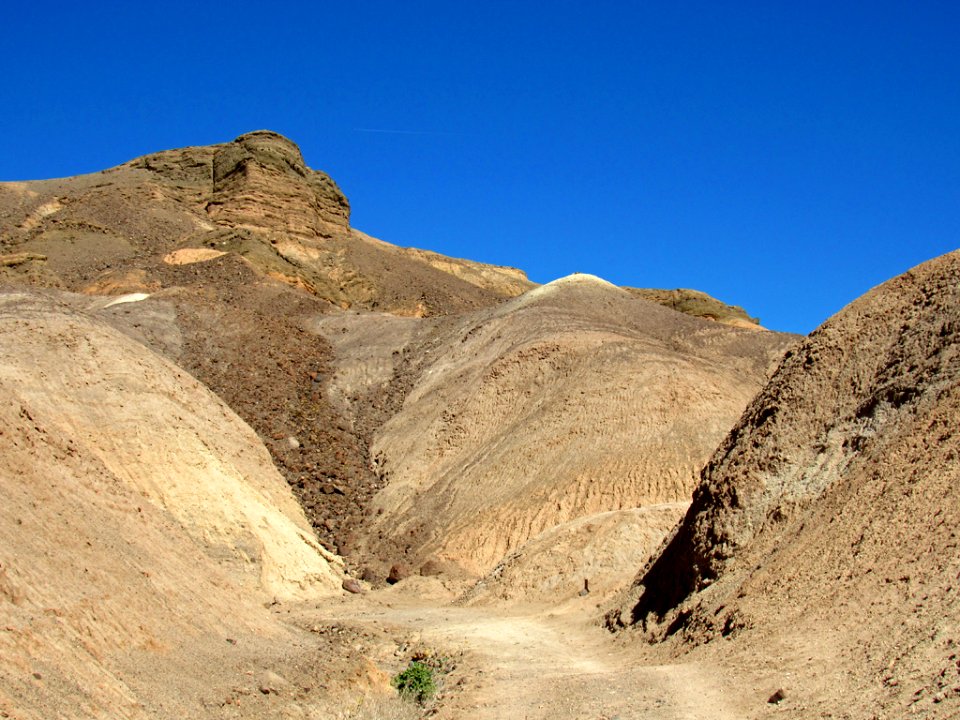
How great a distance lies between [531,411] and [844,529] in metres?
19.1

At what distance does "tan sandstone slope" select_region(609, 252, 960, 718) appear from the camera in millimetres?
8727

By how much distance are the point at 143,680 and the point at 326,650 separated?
4126 mm

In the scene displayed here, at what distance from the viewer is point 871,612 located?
9.52 metres

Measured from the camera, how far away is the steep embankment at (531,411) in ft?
81.6

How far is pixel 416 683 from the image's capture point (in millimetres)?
12266

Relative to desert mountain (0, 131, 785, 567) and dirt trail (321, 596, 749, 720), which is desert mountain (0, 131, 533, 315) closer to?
desert mountain (0, 131, 785, 567)

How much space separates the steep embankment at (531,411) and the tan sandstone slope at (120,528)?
12.6 feet

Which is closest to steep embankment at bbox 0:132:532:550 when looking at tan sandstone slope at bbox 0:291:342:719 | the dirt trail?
tan sandstone slope at bbox 0:291:342:719

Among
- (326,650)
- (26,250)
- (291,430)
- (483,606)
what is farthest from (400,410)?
(26,250)

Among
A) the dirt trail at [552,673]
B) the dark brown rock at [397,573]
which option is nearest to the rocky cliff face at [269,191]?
the dark brown rock at [397,573]

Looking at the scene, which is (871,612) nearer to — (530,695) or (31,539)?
(530,695)

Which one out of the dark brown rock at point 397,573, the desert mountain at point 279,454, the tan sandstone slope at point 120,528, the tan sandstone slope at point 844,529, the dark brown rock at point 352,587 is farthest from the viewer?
the dark brown rock at point 397,573

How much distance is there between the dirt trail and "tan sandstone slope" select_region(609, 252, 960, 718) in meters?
0.60

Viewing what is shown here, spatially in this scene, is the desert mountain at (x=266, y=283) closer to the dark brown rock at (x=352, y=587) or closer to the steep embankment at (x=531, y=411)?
the steep embankment at (x=531, y=411)
